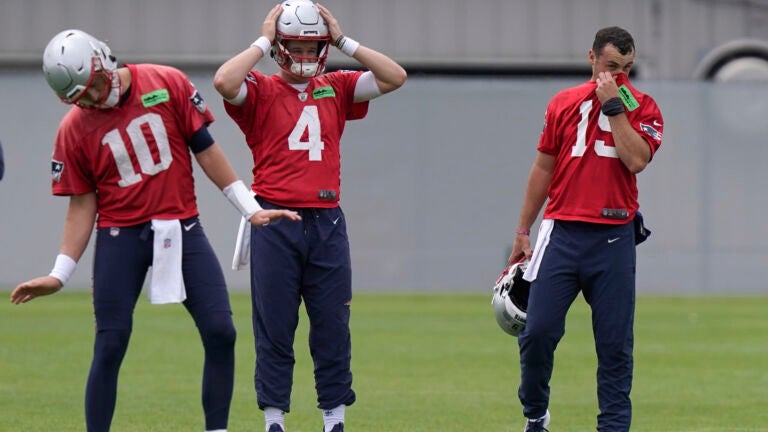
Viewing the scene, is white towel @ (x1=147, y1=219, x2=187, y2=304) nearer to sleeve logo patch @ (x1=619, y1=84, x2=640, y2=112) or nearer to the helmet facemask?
the helmet facemask

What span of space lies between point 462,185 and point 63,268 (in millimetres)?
15319

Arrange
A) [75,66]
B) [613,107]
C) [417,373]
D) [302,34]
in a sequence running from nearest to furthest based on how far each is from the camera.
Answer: [75,66] → [613,107] → [302,34] → [417,373]

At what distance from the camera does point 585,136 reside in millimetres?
7785

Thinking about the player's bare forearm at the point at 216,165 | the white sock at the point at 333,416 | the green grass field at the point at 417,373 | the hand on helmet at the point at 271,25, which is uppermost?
the hand on helmet at the point at 271,25

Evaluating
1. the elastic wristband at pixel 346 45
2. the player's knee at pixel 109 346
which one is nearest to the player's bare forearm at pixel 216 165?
the player's knee at pixel 109 346

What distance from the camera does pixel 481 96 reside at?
22.4 meters

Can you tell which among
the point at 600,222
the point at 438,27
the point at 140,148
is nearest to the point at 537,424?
the point at 600,222

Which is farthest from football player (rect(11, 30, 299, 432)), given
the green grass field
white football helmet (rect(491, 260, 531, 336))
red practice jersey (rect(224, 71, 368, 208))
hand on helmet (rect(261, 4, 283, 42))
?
the green grass field

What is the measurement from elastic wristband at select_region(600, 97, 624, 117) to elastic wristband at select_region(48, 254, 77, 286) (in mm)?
2773

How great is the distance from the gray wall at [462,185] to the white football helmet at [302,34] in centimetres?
1404

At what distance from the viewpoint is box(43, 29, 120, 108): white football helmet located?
6.86 m

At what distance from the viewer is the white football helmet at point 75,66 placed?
22.5 ft

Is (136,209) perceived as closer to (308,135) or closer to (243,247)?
(243,247)

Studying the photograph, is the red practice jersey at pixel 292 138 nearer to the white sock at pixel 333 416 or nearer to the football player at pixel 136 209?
the football player at pixel 136 209
